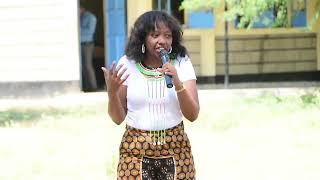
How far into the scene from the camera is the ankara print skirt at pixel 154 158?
334cm

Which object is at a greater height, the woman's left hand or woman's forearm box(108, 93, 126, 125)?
the woman's left hand

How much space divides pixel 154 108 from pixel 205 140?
15.3ft

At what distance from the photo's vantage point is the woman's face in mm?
3322

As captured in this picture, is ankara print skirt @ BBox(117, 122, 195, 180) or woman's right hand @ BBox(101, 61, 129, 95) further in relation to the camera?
ankara print skirt @ BBox(117, 122, 195, 180)

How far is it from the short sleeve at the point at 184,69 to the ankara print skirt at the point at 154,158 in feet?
0.72

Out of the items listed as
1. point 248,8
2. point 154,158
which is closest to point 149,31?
point 154,158

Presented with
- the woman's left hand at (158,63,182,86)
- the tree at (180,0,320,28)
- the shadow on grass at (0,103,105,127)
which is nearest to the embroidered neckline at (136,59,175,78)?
the woman's left hand at (158,63,182,86)

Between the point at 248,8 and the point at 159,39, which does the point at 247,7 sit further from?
the point at 159,39

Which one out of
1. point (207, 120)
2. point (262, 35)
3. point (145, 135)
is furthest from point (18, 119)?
point (145, 135)

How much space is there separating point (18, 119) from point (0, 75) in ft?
12.0

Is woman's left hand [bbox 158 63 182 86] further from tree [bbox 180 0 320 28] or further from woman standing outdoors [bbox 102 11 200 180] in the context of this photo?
tree [bbox 180 0 320 28]

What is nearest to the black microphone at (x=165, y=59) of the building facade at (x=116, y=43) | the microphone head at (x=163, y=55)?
the microphone head at (x=163, y=55)

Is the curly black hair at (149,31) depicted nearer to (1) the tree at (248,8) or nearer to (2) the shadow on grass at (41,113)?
(2) the shadow on grass at (41,113)

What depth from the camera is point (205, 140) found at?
7.95 metres
